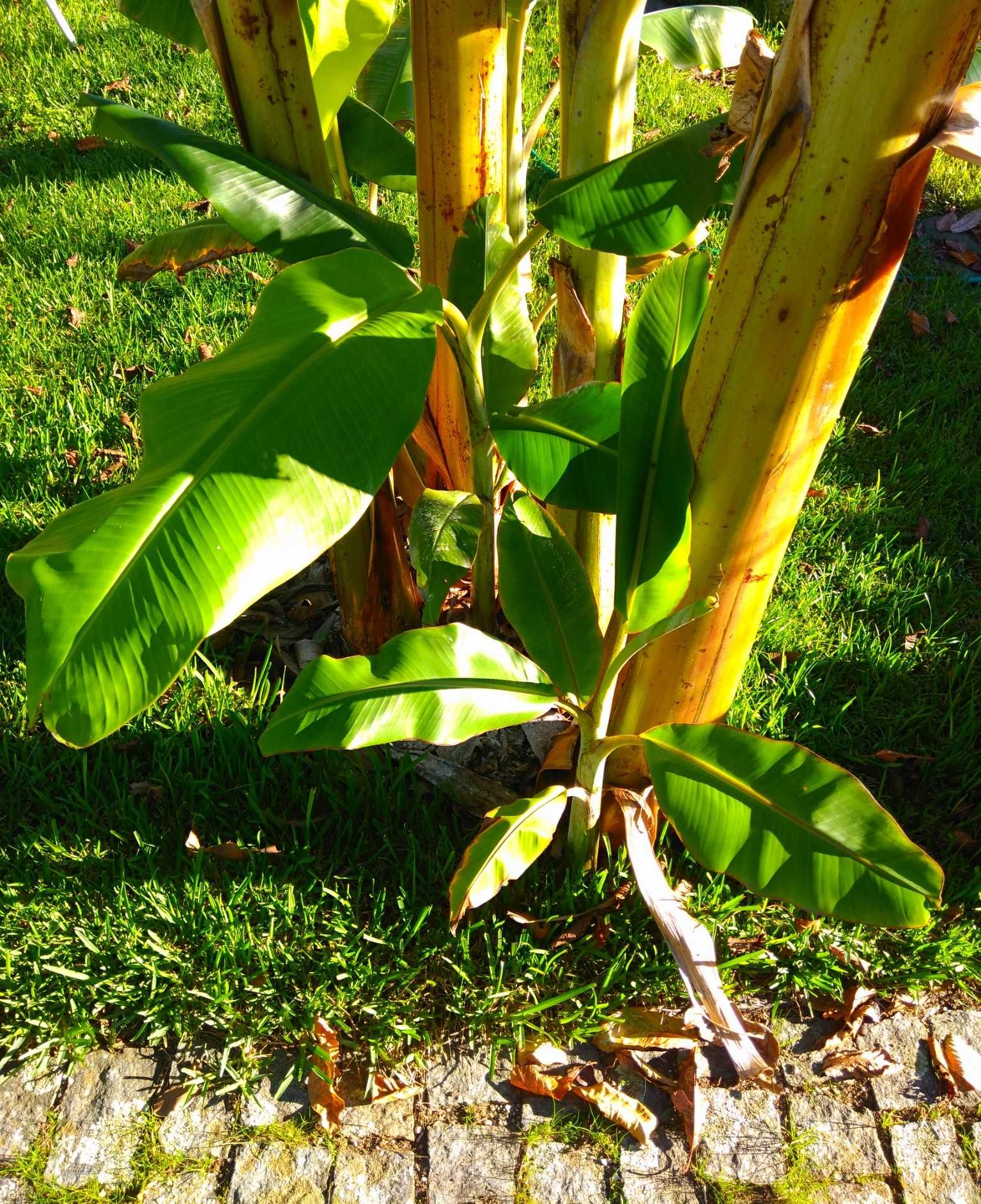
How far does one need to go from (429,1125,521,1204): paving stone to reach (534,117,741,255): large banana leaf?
150cm

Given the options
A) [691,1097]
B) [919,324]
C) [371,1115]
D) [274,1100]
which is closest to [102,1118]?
[274,1100]

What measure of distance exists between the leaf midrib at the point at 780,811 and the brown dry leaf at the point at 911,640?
3.80 feet

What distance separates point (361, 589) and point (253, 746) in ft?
1.43

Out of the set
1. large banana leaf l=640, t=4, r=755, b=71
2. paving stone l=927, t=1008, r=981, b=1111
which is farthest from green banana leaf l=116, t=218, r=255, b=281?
paving stone l=927, t=1008, r=981, b=1111

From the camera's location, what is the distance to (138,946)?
1.85m

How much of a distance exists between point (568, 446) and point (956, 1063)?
1.36 m

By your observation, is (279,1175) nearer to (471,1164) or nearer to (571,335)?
(471,1164)

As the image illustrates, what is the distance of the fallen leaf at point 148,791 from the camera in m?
2.12

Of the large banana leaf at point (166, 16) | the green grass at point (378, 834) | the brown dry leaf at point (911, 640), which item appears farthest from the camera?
the brown dry leaf at point (911, 640)

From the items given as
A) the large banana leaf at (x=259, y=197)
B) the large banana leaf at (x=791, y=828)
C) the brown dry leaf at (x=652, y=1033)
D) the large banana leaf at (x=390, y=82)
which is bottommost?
the brown dry leaf at (x=652, y=1033)

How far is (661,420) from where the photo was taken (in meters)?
1.45

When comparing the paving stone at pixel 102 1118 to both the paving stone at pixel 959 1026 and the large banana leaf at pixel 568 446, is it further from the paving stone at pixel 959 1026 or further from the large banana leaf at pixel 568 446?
the paving stone at pixel 959 1026

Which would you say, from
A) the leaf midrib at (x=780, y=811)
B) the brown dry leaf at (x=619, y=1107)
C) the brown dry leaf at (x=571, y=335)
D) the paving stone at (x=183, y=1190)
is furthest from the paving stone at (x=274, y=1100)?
the brown dry leaf at (x=571, y=335)

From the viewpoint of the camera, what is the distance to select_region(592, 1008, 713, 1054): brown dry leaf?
69.7 inches
